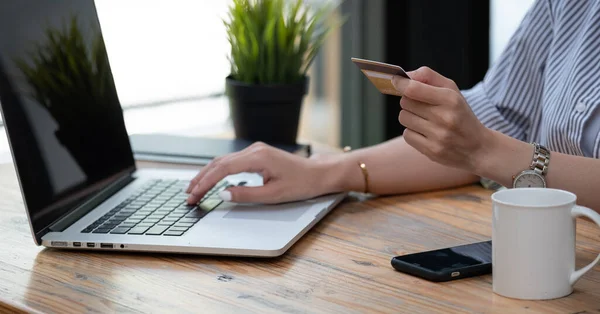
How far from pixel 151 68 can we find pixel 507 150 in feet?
6.40

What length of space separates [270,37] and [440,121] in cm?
62

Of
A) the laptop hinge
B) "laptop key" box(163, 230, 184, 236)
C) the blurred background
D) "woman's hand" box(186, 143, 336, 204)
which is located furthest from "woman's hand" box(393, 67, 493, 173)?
the blurred background

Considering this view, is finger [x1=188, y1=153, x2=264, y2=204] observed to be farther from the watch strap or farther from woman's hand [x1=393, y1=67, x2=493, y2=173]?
the watch strap

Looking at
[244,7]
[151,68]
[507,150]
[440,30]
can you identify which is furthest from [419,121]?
[151,68]

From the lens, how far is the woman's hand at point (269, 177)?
1.13 meters

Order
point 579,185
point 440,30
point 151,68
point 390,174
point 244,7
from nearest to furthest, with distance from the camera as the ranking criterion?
1. point 579,185
2. point 390,174
3. point 244,7
4. point 440,30
5. point 151,68

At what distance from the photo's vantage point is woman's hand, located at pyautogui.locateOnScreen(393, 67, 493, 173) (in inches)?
36.4

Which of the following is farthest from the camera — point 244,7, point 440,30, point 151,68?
point 151,68

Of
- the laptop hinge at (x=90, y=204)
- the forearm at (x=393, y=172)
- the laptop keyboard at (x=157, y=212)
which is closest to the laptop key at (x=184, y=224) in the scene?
the laptop keyboard at (x=157, y=212)

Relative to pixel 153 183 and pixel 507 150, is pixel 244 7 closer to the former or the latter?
pixel 153 183

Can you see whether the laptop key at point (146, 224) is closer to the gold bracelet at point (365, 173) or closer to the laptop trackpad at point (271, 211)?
the laptop trackpad at point (271, 211)

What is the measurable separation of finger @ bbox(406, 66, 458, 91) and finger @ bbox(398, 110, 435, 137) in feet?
0.15

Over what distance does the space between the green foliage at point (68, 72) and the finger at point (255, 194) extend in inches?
10.3

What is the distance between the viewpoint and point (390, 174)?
4.06ft
